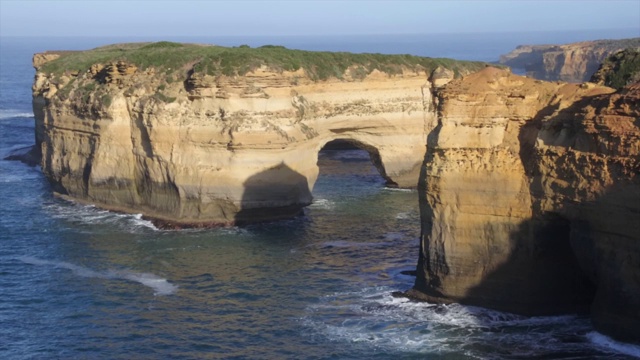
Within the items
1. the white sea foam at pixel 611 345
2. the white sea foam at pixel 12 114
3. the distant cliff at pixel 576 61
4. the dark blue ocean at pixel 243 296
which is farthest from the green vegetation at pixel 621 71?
the distant cliff at pixel 576 61

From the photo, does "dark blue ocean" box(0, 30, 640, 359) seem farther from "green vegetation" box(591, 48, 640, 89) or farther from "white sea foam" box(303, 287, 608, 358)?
"green vegetation" box(591, 48, 640, 89)

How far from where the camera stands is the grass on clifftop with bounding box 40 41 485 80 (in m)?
43.8

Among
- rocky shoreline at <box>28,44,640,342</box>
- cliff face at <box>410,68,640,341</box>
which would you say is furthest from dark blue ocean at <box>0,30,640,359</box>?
rocky shoreline at <box>28,44,640,342</box>

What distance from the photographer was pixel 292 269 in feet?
112

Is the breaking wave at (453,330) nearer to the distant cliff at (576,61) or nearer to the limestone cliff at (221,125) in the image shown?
the limestone cliff at (221,125)

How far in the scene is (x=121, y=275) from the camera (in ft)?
112

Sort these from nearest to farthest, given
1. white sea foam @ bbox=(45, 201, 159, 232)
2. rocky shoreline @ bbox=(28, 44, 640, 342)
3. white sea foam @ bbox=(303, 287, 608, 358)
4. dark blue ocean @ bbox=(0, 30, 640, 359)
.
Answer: white sea foam @ bbox=(303, 287, 608, 358), rocky shoreline @ bbox=(28, 44, 640, 342), dark blue ocean @ bbox=(0, 30, 640, 359), white sea foam @ bbox=(45, 201, 159, 232)

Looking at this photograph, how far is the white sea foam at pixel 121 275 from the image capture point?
32188mm

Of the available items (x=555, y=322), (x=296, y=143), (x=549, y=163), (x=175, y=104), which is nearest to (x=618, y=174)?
(x=549, y=163)

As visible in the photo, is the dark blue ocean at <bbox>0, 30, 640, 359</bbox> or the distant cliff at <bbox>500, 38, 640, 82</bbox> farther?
the distant cliff at <bbox>500, 38, 640, 82</bbox>

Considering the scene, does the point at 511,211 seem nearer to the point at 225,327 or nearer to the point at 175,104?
A: the point at 225,327

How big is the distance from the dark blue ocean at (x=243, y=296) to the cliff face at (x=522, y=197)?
3.18 feet

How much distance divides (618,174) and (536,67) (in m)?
135

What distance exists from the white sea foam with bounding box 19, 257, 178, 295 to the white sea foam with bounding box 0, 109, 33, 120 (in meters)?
52.1
